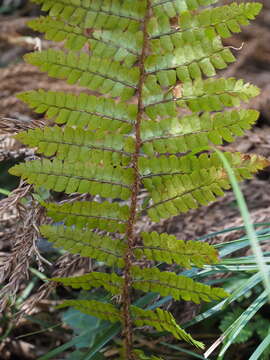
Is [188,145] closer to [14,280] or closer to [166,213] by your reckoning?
[166,213]

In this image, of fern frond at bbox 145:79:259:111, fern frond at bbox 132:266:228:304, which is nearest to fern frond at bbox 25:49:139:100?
fern frond at bbox 145:79:259:111

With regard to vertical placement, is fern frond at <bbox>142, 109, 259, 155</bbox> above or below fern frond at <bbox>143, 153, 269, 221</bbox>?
above

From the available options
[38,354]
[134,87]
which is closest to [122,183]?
[134,87]

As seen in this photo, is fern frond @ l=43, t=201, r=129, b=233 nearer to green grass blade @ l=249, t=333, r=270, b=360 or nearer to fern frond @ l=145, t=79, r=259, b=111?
fern frond @ l=145, t=79, r=259, b=111

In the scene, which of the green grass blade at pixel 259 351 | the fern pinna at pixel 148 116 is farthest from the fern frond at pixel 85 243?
the green grass blade at pixel 259 351

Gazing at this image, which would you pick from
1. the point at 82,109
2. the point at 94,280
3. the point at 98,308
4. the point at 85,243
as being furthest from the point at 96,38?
the point at 98,308

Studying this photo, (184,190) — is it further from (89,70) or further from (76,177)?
(89,70)
